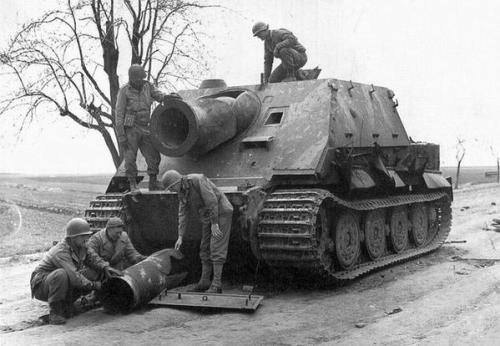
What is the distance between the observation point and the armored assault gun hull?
8711mm

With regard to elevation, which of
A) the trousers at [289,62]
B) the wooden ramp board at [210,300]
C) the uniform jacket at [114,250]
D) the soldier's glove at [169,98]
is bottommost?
the wooden ramp board at [210,300]

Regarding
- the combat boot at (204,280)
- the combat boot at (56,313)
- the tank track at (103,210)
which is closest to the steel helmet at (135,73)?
the tank track at (103,210)

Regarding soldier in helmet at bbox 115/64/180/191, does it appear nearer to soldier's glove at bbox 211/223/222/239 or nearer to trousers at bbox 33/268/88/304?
soldier's glove at bbox 211/223/222/239

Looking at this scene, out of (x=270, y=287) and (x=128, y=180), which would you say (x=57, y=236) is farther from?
(x=270, y=287)

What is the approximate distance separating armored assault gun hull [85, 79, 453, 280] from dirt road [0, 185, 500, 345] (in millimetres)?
578

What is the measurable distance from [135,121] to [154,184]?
2.92 ft

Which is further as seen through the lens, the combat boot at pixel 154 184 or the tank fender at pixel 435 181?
the tank fender at pixel 435 181

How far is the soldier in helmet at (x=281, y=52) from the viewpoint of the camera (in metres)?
11.7

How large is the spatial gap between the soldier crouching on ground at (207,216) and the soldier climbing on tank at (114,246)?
58cm

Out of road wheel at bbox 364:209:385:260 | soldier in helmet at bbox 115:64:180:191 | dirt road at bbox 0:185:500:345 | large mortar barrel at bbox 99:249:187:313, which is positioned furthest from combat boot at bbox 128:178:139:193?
road wheel at bbox 364:209:385:260

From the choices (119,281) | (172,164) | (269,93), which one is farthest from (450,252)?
(119,281)

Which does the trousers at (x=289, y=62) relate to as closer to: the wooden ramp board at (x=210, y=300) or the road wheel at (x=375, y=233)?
the road wheel at (x=375, y=233)

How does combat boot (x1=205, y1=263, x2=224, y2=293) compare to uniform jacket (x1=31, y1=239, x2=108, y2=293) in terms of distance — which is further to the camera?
combat boot (x1=205, y1=263, x2=224, y2=293)

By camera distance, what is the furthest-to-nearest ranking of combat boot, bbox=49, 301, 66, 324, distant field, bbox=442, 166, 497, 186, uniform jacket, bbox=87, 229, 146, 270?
distant field, bbox=442, 166, 497, 186, uniform jacket, bbox=87, 229, 146, 270, combat boot, bbox=49, 301, 66, 324
